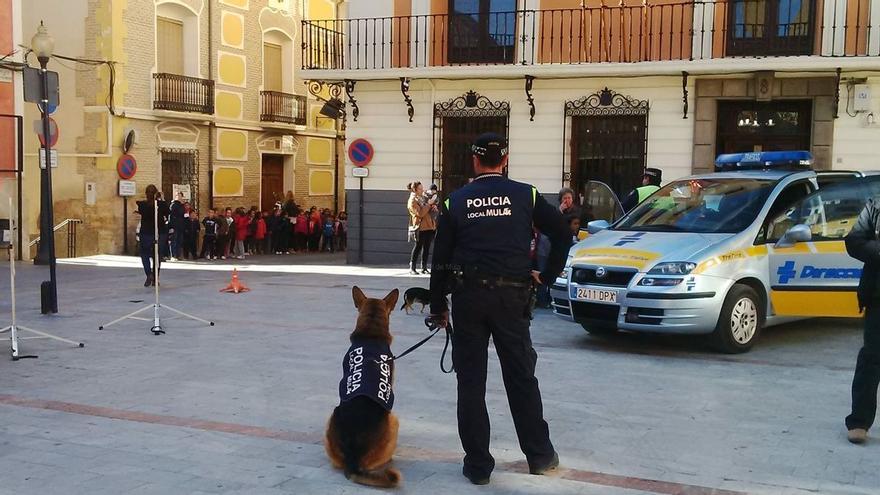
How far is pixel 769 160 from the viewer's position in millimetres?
10805

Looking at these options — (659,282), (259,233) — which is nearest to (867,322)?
(659,282)

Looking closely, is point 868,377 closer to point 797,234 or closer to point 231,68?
point 797,234

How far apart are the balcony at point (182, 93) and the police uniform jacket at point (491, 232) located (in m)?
21.4

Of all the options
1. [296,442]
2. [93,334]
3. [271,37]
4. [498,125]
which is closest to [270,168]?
[271,37]

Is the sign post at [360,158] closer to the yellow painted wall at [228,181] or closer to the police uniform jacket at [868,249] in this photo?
the yellow painted wall at [228,181]

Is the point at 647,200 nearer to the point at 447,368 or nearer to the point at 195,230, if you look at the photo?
the point at 447,368

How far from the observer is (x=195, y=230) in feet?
76.9

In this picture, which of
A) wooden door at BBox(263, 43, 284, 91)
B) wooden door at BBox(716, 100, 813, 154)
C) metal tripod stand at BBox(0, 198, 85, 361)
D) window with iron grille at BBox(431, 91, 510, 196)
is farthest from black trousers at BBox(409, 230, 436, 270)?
wooden door at BBox(263, 43, 284, 91)

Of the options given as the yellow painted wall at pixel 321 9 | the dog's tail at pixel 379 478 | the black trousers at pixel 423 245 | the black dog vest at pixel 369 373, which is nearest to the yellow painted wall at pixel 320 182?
the yellow painted wall at pixel 321 9

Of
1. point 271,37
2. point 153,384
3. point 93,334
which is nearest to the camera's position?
point 153,384

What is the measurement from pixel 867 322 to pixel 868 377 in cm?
35

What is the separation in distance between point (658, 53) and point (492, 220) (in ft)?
44.9

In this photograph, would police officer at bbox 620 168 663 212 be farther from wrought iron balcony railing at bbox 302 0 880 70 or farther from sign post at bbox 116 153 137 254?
sign post at bbox 116 153 137 254

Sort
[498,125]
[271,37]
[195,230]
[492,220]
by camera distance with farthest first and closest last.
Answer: [271,37] < [195,230] < [498,125] < [492,220]
